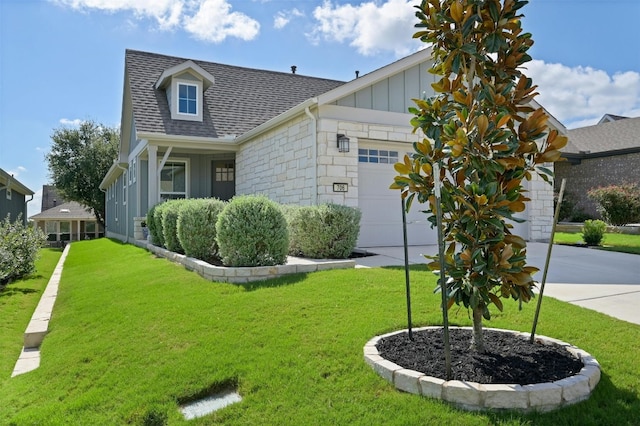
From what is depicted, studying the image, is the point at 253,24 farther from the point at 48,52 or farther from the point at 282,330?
the point at 282,330

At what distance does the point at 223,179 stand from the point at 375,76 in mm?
7243

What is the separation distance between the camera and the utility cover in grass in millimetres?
2961

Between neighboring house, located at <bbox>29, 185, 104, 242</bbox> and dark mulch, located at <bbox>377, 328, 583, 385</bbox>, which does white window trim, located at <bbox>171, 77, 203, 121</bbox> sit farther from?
neighboring house, located at <bbox>29, 185, 104, 242</bbox>

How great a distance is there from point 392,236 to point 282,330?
611 centimetres

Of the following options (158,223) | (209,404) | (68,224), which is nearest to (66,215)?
(68,224)

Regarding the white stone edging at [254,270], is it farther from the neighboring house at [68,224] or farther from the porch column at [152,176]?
the neighboring house at [68,224]

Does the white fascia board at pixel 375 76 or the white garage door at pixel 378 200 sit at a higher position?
the white fascia board at pixel 375 76

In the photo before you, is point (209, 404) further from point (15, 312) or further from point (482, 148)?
point (15, 312)

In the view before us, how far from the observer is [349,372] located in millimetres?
3188

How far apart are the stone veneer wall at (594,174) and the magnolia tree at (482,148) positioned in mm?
16503

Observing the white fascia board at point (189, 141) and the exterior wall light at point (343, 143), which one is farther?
the white fascia board at point (189, 141)

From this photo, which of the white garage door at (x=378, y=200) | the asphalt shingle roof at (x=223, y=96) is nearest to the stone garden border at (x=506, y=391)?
the white garage door at (x=378, y=200)

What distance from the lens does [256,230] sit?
630 cm

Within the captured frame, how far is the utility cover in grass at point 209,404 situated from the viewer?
2961 mm
